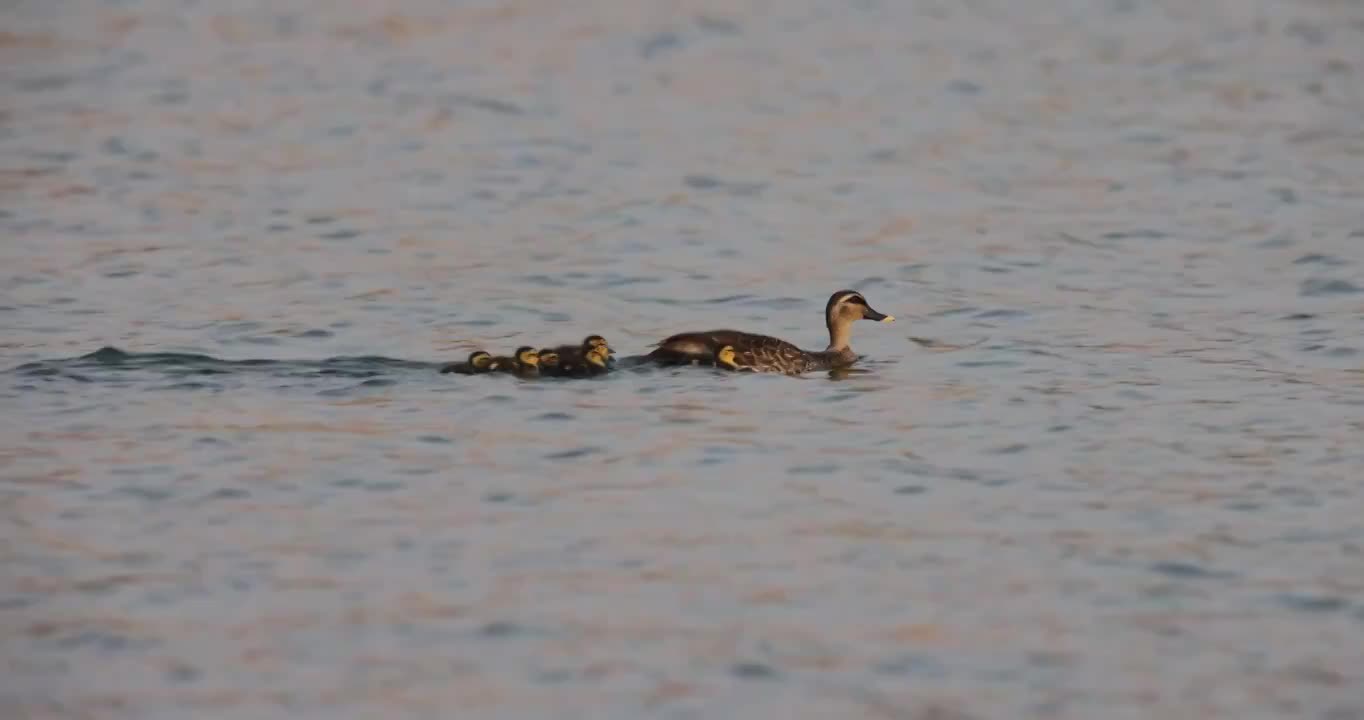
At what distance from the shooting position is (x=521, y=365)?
14.5 meters

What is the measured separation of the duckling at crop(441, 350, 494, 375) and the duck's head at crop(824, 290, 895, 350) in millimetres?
2520

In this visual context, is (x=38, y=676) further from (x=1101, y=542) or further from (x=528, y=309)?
(x=528, y=309)

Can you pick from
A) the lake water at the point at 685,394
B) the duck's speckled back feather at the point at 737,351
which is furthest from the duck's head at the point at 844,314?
the duck's speckled back feather at the point at 737,351

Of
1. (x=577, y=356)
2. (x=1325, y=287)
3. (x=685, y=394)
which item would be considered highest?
(x=577, y=356)

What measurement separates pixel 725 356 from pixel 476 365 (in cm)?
148

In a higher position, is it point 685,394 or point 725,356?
point 725,356

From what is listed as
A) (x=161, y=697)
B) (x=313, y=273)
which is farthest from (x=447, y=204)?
(x=161, y=697)

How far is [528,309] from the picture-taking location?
17.8m

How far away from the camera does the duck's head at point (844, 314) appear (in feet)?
52.2

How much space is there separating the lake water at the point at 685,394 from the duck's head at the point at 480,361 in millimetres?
207

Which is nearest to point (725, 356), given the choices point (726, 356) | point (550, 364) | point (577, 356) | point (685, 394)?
point (726, 356)

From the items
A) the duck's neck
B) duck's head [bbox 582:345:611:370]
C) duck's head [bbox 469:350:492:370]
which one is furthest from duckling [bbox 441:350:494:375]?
the duck's neck

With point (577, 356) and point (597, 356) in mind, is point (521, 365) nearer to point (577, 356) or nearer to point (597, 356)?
point (577, 356)

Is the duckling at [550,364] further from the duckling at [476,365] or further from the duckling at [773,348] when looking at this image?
the duckling at [773,348]
